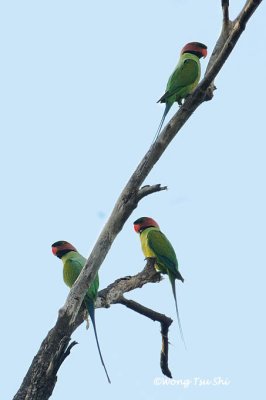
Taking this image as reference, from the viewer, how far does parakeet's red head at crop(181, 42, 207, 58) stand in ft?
26.3

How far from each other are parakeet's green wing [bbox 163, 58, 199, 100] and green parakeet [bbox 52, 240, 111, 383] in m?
1.92

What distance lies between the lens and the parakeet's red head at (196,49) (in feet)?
26.3

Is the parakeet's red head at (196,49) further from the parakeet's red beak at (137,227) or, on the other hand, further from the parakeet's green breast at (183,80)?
the parakeet's red beak at (137,227)

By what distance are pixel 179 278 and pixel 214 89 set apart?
2231mm

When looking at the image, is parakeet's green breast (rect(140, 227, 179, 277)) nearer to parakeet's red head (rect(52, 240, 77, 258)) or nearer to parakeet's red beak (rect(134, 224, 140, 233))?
parakeet's red beak (rect(134, 224, 140, 233))

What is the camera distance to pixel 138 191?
6.04 metres

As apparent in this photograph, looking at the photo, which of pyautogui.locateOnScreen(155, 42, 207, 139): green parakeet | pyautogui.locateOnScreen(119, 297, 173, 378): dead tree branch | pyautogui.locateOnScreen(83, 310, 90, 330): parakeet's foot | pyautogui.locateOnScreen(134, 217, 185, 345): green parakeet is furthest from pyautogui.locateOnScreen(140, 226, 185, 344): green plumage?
pyautogui.locateOnScreen(155, 42, 207, 139): green parakeet

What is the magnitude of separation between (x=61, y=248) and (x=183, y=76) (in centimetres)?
229

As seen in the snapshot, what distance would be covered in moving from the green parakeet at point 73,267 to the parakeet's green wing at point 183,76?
1919 mm

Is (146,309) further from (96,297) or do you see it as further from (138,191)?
(138,191)

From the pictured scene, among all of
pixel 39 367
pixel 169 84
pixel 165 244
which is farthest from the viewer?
pixel 165 244

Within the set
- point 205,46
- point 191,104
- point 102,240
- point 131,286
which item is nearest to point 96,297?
point 131,286

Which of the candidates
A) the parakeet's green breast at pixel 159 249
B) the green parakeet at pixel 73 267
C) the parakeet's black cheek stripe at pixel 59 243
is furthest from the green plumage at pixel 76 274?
the parakeet's green breast at pixel 159 249

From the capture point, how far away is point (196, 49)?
26.4 ft
